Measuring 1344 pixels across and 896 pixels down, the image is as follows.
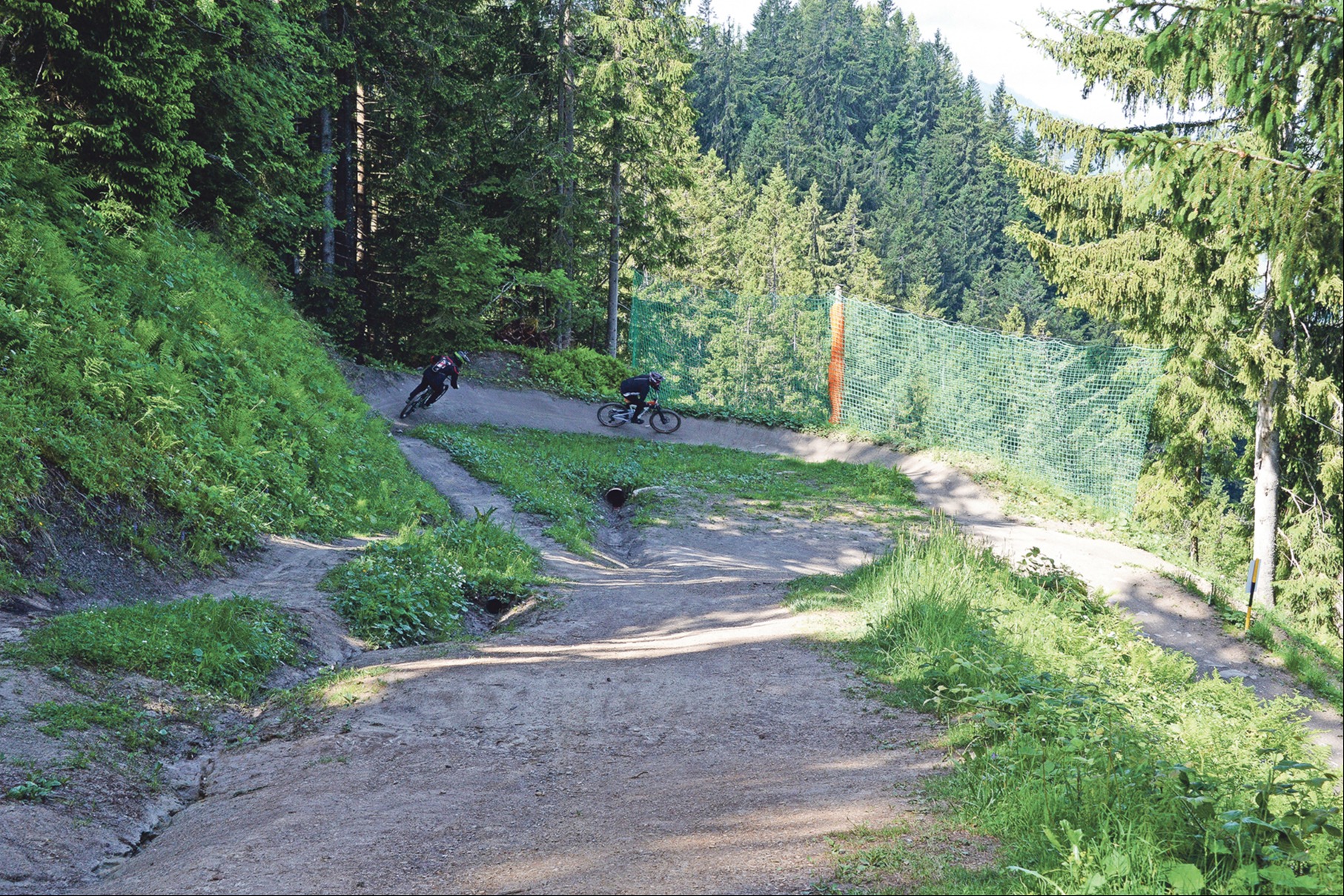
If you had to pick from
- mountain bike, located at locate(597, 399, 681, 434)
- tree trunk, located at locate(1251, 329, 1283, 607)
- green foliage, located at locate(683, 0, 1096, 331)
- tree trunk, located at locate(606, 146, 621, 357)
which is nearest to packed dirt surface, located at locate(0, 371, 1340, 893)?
tree trunk, located at locate(1251, 329, 1283, 607)

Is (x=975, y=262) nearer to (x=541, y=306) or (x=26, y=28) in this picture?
(x=541, y=306)

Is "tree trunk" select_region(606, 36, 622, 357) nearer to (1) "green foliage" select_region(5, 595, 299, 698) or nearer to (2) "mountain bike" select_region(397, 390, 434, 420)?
(2) "mountain bike" select_region(397, 390, 434, 420)

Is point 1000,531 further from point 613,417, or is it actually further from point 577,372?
point 577,372

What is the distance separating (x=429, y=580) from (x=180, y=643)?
280cm

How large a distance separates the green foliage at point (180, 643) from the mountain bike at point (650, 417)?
550 inches

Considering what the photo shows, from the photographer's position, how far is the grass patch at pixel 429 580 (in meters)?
7.45

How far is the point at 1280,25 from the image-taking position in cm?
475

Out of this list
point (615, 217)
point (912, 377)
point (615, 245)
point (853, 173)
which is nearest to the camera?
point (912, 377)

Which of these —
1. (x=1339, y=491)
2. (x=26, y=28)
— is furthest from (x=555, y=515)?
(x=1339, y=491)

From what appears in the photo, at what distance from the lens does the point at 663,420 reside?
20.5 meters

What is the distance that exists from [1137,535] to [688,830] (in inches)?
484

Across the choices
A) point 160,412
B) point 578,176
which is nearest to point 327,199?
point 578,176

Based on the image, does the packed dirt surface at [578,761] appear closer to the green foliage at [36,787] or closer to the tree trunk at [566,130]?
the green foliage at [36,787]

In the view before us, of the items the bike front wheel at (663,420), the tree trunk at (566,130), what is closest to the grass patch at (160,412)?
the bike front wheel at (663,420)
